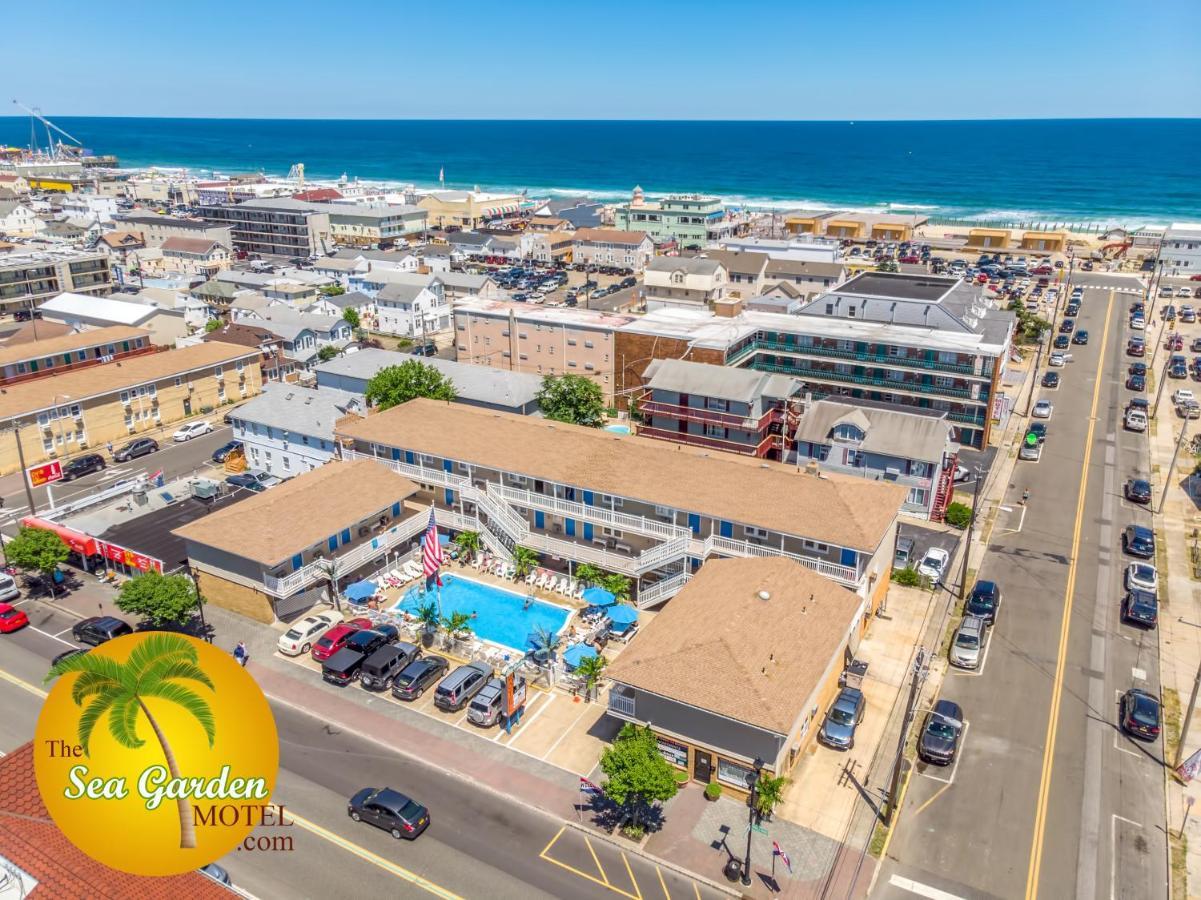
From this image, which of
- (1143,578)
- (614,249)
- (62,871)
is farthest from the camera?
(614,249)

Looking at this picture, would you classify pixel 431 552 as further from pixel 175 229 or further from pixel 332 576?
pixel 175 229

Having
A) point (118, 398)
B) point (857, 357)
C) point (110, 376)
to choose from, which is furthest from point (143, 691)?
point (110, 376)

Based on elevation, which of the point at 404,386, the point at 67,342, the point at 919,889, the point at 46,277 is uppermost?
the point at 46,277

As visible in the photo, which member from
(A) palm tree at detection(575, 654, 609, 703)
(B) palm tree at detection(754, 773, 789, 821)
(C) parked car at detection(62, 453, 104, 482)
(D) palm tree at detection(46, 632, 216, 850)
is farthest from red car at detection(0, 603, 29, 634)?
(D) palm tree at detection(46, 632, 216, 850)

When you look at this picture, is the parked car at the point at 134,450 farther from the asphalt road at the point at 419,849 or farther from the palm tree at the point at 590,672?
the palm tree at the point at 590,672

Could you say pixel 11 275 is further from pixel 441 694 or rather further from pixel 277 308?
pixel 441 694

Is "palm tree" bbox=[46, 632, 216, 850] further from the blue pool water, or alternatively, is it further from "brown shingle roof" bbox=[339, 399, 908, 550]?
"brown shingle roof" bbox=[339, 399, 908, 550]

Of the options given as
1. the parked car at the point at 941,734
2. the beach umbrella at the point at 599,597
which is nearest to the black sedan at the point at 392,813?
the beach umbrella at the point at 599,597

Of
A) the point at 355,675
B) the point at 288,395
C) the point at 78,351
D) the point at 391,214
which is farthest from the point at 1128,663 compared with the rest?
the point at 391,214
